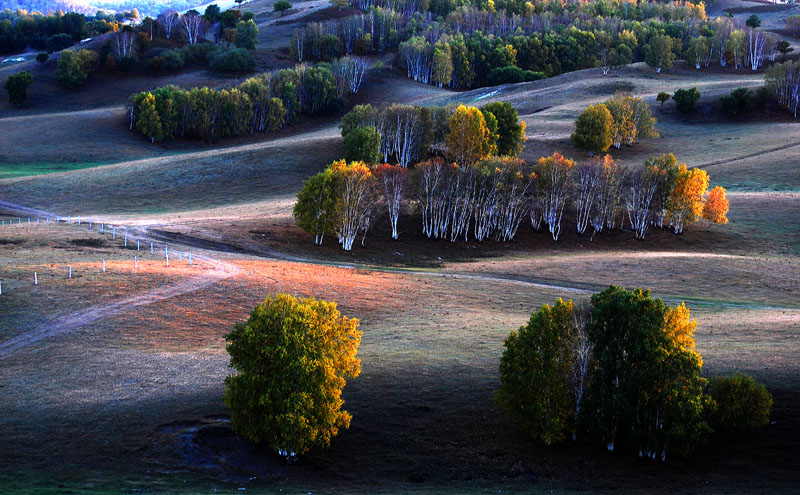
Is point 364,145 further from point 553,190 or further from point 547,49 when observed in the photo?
point 547,49

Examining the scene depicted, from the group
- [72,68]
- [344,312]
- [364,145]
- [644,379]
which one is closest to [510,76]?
[364,145]

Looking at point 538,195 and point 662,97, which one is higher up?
point 662,97

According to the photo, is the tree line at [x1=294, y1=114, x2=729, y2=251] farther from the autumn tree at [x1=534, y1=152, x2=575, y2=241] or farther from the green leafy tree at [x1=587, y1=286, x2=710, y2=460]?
the green leafy tree at [x1=587, y1=286, x2=710, y2=460]

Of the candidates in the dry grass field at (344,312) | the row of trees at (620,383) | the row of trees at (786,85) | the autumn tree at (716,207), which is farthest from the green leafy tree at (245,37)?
the row of trees at (620,383)

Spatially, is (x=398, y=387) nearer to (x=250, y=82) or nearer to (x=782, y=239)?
(x=782, y=239)

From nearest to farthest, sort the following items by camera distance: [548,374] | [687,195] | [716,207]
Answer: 1. [548,374]
2. [716,207]
3. [687,195]

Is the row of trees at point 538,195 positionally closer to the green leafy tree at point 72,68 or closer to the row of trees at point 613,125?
the row of trees at point 613,125

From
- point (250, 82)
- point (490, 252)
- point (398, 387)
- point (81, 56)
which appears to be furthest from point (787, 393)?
point (81, 56)
